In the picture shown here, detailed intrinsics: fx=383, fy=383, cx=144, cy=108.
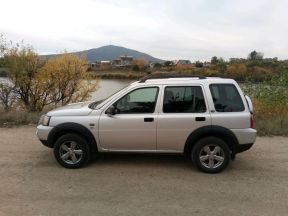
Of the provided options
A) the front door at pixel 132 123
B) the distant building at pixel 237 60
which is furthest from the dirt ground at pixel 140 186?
the distant building at pixel 237 60

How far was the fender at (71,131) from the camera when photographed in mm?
6562

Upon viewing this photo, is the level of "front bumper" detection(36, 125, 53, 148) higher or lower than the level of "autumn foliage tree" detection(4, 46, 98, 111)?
lower

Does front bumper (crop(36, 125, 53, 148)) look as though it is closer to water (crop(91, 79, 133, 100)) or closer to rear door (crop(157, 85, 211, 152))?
rear door (crop(157, 85, 211, 152))

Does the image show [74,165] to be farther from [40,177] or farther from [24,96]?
[24,96]

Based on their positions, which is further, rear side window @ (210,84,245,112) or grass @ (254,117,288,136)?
grass @ (254,117,288,136)

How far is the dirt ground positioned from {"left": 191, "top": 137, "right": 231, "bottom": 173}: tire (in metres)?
0.14

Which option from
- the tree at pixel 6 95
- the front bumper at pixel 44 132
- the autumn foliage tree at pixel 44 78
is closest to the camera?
the front bumper at pixel 44 132

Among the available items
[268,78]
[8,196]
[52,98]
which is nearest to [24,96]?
[52,98]

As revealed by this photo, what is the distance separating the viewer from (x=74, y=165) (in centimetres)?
662

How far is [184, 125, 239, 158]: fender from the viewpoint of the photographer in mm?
6379

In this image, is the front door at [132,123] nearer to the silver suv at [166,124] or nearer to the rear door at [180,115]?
the silver suv at [166,124]

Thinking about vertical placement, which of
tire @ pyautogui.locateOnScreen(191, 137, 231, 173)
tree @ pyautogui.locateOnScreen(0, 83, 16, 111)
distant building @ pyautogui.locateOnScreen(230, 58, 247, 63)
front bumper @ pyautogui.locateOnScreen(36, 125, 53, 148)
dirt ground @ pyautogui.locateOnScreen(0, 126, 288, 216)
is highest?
distant building @ pyautogui.locateOnScreen(230, 58, 247, 63)

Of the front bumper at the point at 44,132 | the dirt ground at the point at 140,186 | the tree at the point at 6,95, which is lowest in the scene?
the dirt ground at the point at 140,186

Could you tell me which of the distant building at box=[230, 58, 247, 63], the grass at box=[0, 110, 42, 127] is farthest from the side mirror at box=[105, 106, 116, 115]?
the distant building at box=[230, 58, 247, 63]
